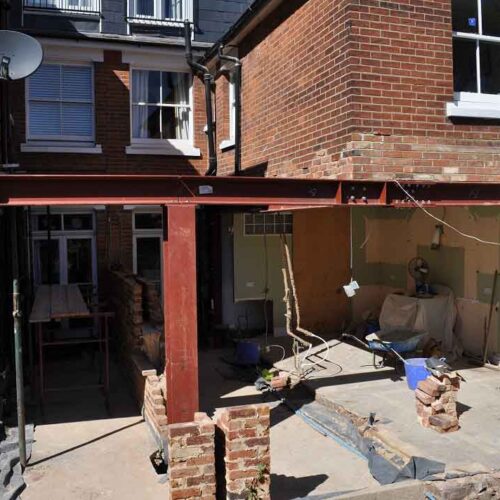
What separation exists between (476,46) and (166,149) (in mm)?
6751

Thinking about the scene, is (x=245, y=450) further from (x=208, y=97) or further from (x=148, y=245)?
(x=208, y=97)

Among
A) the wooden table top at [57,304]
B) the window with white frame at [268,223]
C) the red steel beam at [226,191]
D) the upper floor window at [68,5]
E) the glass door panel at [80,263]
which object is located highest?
the upper floor window at [68,5]

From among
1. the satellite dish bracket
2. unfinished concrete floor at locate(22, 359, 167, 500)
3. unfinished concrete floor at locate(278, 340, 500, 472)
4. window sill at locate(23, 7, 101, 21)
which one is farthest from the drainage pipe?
window sill at locate(23, 7, 101, 21)

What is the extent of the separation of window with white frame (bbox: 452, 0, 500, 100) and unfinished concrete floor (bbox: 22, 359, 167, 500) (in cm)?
624

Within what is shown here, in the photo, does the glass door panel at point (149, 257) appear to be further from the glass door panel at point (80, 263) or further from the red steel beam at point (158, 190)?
the red steel beam at point (158, 190)

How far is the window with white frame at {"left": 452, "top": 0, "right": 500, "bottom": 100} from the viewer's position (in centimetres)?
815

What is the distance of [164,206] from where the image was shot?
682 centimetres

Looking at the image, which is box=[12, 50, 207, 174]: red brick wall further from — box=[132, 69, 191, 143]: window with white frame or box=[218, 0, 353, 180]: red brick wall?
box=[218, 0, 353, 180]: red brick wall

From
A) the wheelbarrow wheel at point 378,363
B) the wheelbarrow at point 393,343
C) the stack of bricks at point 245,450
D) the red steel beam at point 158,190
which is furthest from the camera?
the wheelbarrow wheel at point 378,363

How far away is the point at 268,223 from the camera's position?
504 inches

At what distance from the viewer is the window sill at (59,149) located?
11821 mm

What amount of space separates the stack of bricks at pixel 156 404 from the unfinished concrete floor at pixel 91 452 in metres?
0.22

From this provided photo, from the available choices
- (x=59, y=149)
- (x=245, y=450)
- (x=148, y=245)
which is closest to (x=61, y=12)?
(x=59, y=149)

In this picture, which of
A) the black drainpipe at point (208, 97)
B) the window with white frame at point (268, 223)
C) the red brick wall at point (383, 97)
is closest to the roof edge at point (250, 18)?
the black drainpipe at point (208, 97)
